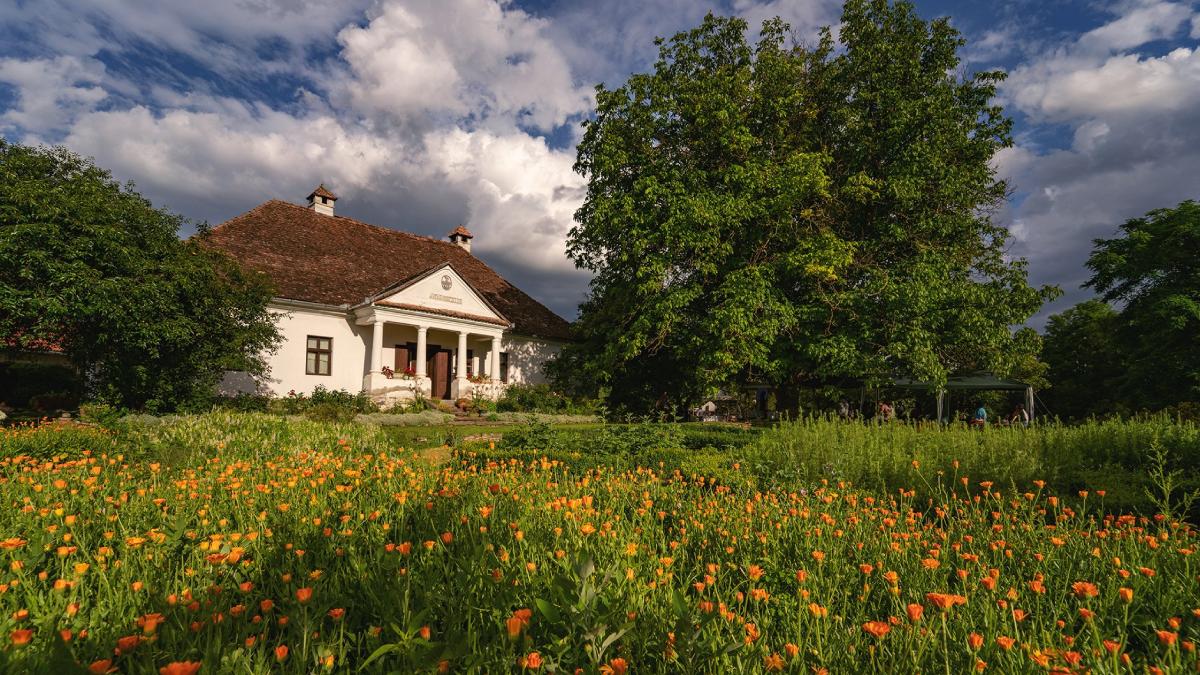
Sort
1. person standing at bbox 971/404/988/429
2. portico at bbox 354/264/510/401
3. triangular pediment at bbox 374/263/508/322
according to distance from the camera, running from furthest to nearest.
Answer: triangular pediment at bbox 374/263/508/322 → portico at bbox 354/264/510/401 → person standing at bbox 971/404/988/429

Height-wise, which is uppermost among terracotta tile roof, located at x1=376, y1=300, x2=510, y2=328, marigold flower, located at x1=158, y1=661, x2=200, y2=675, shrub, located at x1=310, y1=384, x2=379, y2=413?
terracotta tile roof, located at x1=376, y1=300, x2=510, y2=328

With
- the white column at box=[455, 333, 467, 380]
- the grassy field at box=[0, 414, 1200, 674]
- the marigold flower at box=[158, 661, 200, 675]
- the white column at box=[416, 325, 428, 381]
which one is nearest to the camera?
the marigold flower at box=[158, 661, 200, 675]

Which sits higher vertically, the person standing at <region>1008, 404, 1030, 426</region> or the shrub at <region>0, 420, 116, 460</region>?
the shrub at <region>0, 420, 116, 460</region>

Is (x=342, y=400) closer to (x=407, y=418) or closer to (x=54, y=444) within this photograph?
(x=407, y=418)

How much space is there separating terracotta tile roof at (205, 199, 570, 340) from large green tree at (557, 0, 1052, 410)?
10724 millimetres

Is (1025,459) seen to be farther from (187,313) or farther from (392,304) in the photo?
(392,304)

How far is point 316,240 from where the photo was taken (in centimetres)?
2433

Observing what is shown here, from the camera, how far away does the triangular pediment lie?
2188cm

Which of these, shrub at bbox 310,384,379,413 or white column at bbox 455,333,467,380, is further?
white column at bbox 455,333,467,380

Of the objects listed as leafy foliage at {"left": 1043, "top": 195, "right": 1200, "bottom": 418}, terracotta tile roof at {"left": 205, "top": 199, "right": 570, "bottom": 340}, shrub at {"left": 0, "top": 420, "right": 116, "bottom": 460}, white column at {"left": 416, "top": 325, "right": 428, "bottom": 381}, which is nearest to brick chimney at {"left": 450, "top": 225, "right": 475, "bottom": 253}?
terracotta tile roof at {"left": 205, "top": 199, "right": 570, "bottom": 340}

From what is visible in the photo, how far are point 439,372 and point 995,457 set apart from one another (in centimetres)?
2176

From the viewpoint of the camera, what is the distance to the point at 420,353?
890 inches

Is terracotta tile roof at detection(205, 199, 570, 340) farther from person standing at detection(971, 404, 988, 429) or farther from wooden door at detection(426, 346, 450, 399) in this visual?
person standing at detection(971, 404, 988, 429)


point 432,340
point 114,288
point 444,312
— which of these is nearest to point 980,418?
point 444,312
